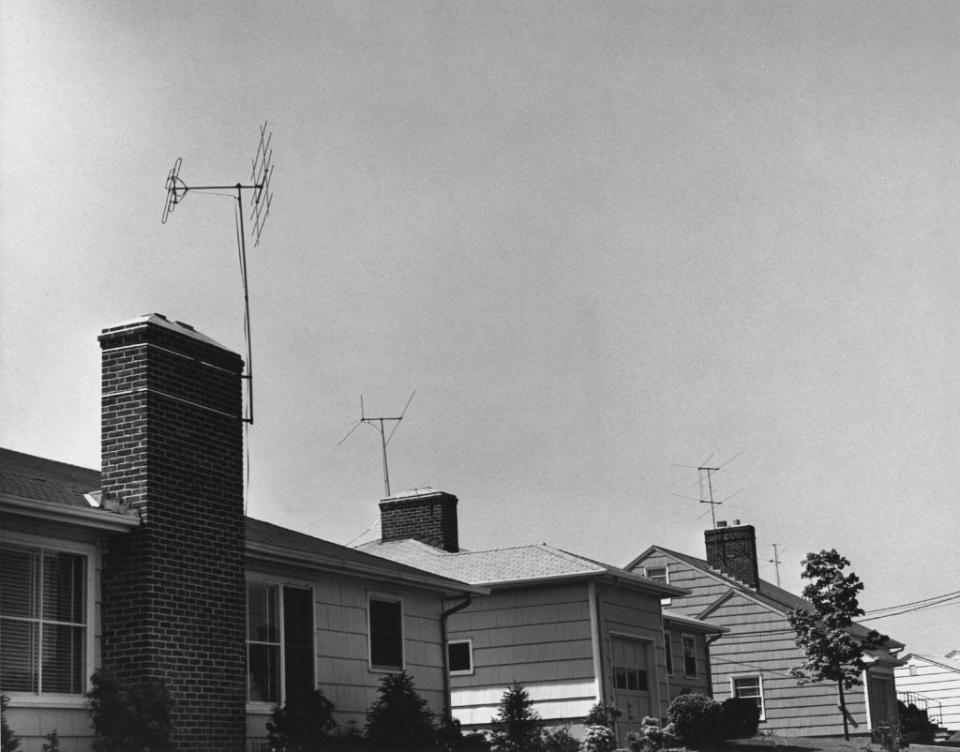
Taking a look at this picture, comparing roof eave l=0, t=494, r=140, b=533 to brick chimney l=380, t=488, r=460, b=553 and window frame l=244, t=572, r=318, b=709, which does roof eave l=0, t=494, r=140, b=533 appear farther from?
brick chimney l=380, t=488, r=460, b=553

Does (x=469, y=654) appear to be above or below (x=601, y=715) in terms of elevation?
above

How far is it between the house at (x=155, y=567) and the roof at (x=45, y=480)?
0.15 feet

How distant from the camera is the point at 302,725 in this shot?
1655 cm

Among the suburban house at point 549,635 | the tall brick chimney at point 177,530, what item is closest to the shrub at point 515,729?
the suburban house at point 549,635

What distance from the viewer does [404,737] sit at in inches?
713

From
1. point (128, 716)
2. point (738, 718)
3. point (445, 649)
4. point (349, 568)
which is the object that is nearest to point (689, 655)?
point (738, 718)

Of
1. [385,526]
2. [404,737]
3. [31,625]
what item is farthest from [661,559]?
[31,625]

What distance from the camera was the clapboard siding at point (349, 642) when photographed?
1805cm

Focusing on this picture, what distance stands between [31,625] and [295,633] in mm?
4994

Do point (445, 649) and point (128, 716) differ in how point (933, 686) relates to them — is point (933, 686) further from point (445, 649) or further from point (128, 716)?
point (128, 716)

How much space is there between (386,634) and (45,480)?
256 inches

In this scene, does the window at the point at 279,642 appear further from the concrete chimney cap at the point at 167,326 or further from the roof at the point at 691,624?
the roof at the point at 691,624

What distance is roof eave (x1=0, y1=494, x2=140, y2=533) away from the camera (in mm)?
12859

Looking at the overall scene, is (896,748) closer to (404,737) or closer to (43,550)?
(404,737)
